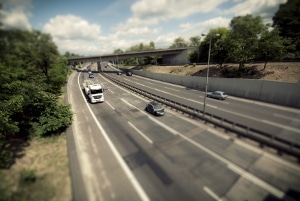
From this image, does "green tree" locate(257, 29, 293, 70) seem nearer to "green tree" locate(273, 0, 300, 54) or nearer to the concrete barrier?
the concrete barrier

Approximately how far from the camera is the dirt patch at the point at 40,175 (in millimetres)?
9703

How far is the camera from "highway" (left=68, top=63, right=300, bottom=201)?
32.0ft

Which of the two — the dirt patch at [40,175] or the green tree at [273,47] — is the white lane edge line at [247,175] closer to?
the dirt patch at [40,175]

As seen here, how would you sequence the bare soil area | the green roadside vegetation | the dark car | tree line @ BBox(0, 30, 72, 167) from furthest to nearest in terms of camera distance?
the bare soil area, the dark car, tree line @ BBox(0, 30, 72, 167), the green roadside vegetation

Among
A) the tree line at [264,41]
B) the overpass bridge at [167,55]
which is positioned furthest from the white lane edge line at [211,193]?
the overpass bridge at [167,55]

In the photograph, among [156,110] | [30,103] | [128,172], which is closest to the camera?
[128,172]

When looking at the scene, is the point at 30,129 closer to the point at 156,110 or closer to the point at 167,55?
the point at 156,110

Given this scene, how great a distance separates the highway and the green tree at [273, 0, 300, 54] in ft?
112

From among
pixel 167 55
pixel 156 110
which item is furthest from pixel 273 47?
pixel 167 55

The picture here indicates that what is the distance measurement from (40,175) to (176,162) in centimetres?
1071

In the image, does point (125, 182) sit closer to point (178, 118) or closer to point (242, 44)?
point (178, 118)

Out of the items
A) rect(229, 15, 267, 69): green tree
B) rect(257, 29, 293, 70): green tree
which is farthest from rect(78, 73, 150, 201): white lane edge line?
rect(257, 29, 293, 70): green tree

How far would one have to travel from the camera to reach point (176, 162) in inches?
486

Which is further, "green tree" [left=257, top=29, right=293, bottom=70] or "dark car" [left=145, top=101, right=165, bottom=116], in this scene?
"green tree" [left=257, top=29, right=293, bottom=70]
